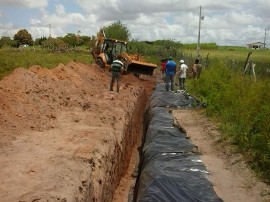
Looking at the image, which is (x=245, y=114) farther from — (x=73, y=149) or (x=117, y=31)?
(x=117, y=31)

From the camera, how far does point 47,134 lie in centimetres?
798

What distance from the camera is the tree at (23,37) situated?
69375 millimetres

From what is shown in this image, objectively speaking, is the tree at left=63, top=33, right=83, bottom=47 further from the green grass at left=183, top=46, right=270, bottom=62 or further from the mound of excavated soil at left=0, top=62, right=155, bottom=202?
the mound of excavated soil at left=0, top=62, right=155, bottom=202

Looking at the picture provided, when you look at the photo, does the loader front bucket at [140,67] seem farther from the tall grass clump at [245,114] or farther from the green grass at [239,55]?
the green grass at [239,55]

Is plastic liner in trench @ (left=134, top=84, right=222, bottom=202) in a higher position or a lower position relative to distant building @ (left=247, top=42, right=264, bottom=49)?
lower

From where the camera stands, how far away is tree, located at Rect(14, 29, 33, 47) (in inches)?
2731

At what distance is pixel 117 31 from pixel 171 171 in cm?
5293

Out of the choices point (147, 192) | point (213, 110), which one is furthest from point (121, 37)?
point (147, 192)

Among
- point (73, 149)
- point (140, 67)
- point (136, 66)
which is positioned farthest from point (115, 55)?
point (73, 149)

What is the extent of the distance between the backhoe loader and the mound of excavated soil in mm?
8671

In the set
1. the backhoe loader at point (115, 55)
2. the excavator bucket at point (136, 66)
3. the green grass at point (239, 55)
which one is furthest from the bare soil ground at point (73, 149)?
the green grass at point (239, 55)

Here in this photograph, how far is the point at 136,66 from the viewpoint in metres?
22.7

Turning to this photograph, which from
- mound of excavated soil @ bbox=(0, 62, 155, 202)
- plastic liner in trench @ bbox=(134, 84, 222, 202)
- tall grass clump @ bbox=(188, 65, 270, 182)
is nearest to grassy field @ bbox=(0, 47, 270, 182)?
tall grass clump @ bbox=(188, 65, 270, 182)

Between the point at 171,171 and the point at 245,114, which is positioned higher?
the point at 245,114
